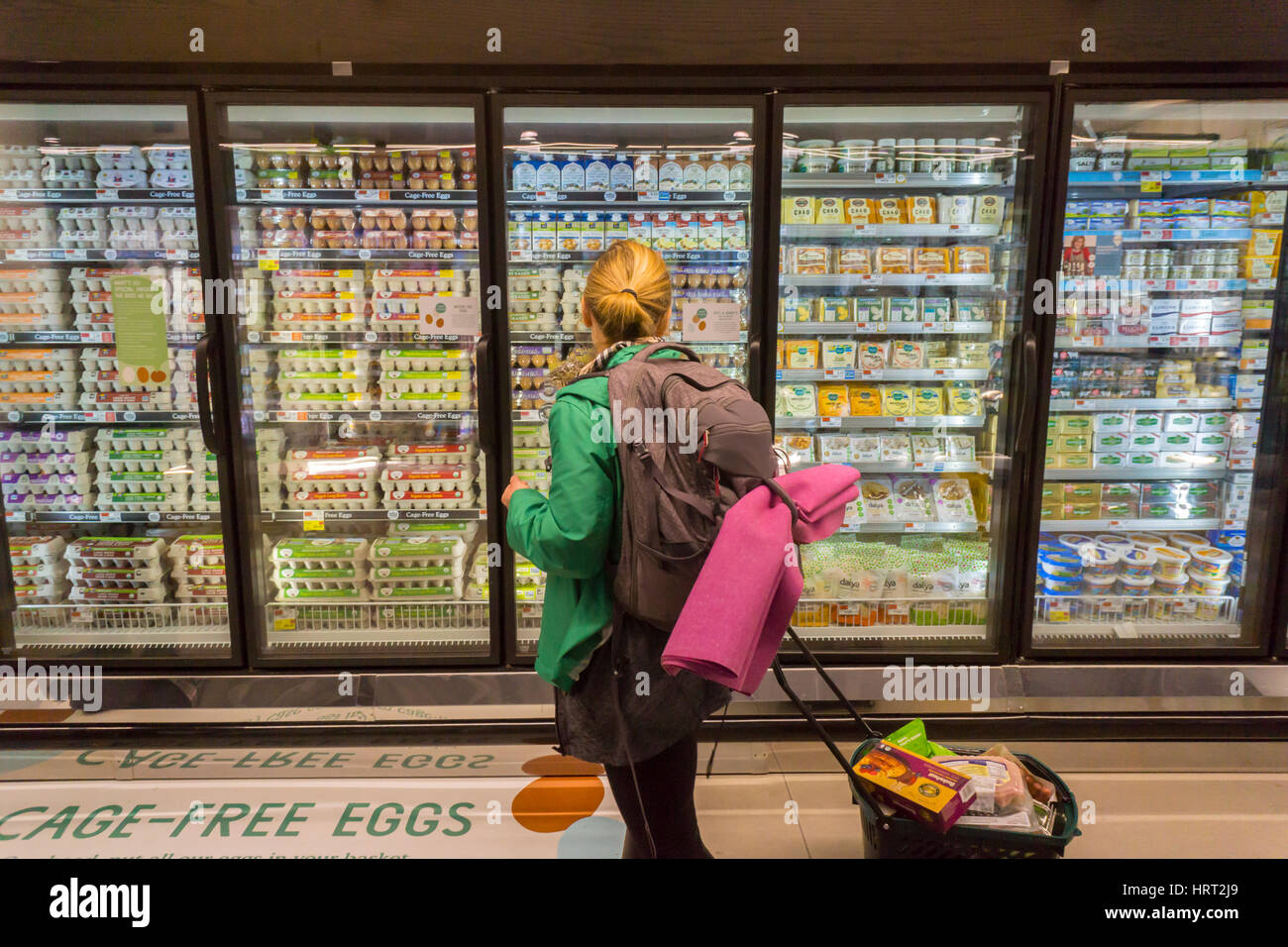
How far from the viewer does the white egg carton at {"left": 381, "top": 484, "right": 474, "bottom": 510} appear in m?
3.14

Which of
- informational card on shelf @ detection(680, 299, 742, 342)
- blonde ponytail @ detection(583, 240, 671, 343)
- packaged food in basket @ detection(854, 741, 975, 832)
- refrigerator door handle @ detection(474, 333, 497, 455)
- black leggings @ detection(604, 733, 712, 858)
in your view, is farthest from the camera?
informational card on shelf @ detection(680, 299, 742, 342)

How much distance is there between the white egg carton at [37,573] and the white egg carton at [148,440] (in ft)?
1.77

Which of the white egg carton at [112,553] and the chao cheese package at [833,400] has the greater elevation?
the chao cheese package at [833,400]

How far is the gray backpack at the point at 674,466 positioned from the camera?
1.47 metres

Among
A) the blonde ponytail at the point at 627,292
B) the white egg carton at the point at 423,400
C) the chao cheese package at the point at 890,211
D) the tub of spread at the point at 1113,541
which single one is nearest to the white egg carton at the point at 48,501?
the white egg carton at the point at 423,400

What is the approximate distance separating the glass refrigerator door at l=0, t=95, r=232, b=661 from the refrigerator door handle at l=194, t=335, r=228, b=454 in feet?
0.51

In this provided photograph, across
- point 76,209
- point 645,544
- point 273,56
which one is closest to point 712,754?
point 645,544

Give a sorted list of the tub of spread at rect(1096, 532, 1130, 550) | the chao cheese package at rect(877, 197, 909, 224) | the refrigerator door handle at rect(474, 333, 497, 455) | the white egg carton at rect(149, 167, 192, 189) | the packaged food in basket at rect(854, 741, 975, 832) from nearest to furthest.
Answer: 1. the packaged food in basket at rect(854, 741, 975, 832)
2. the refrigerator door handle at rect(474, 333, 497, 455)
3. the white egg carton at rect(149, 167, 192, 189)
4. the chao cheese package at rect(877, 197, 909, 224)
5. the tub of spread at rect(1096, 532, 1130, 550)

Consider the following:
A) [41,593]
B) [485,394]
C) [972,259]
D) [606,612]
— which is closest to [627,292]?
[606,612]

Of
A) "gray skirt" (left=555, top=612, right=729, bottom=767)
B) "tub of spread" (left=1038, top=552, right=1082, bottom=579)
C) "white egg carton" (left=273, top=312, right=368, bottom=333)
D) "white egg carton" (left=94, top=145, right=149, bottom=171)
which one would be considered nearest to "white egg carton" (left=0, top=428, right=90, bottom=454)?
"white egg carton" (left=273, top=312, right=368, bottom=333)

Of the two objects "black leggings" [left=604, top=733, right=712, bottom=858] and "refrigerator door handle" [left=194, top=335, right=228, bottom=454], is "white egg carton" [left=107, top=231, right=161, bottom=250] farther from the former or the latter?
"black leggings" [left=604, top=733, right=712, bottom=858]

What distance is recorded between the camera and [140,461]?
315 cm

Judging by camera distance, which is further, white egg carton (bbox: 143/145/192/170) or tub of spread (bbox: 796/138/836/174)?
tub of spread (bbox: 796/138/836/174)

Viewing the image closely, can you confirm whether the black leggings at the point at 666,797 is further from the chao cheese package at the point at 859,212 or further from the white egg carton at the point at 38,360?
the white egg carton at the point at 38,360
